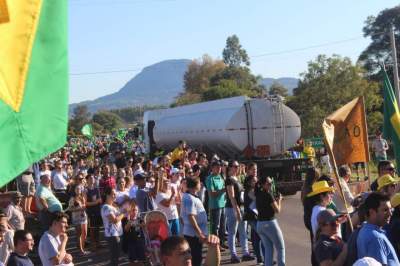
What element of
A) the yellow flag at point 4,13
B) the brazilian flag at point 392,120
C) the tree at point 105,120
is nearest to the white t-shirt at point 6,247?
the yellow flag at point 4,13

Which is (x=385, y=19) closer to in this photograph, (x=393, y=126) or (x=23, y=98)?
(x=393, y=126)

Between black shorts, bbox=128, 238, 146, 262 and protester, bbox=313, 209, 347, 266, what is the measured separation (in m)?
4.55

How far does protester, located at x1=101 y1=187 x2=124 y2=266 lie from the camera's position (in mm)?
8945

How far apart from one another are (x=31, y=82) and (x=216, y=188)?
8009mm

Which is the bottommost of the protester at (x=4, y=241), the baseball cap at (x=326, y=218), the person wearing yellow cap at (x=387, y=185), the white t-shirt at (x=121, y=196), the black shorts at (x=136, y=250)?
the black shorts at (x=136, y=250)

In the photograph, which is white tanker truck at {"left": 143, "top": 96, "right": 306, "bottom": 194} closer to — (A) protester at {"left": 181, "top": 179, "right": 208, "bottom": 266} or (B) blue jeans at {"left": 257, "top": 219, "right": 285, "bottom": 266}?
(B) blue jeans at {"left": 257, "top": 219, "right": 285, "bottom": 266}

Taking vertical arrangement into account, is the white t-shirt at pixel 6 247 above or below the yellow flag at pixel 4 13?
below

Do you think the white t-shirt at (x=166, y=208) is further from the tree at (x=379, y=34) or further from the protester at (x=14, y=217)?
the tree at (x=379, y=34)

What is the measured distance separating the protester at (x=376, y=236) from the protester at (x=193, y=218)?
10.7 feet

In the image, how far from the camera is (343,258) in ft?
16.4

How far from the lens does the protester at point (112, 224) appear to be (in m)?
8.95

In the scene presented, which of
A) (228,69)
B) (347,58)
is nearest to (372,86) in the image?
(347,58)

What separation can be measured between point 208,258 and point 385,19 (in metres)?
76.2

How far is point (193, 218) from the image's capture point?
7988mm
